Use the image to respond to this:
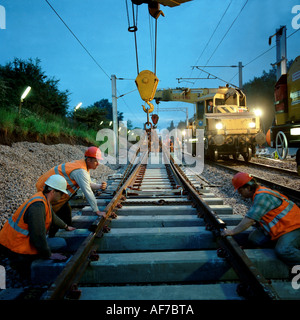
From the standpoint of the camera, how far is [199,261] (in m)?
2.38

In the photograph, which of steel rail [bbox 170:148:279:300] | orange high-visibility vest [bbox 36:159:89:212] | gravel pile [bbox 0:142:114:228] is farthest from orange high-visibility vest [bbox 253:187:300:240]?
gravel pile [bbox 0:142:114:228]

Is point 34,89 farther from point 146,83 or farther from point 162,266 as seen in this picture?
point 162,266

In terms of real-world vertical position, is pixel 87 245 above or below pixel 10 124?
below

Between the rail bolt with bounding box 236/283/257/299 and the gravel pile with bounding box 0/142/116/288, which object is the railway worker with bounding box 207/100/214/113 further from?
the rail bolt with bounding box 236/283/257/299

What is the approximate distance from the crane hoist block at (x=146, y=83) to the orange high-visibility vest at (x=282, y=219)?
20.3 feet

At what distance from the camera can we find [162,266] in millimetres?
2373

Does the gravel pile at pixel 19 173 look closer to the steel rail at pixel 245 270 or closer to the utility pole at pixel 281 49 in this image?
the steel rail at pixel 245 270

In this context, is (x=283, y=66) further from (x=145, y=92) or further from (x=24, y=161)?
(x=24, y=161)

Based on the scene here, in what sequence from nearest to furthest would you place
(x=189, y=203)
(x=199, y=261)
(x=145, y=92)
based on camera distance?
1. (x=199, y=261)
2. (x=189, y=203)
3. (x=145, y=92)

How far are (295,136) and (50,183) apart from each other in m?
6.04

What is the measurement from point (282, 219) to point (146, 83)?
21.5 feet

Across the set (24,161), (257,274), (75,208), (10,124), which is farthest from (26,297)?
(10,124)

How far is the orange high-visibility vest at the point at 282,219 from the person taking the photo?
2.55 m

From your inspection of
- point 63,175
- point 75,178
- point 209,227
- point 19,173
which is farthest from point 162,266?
point 19,173
